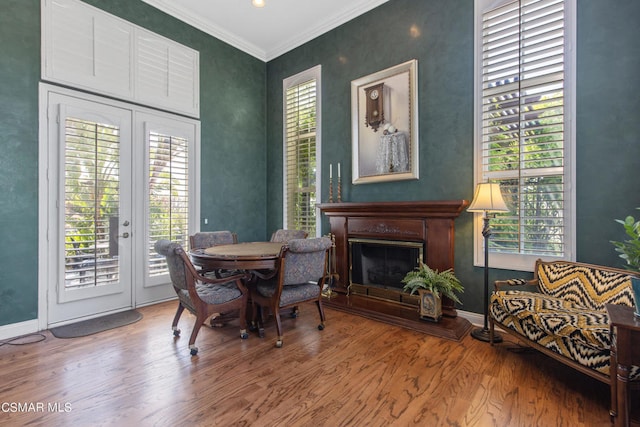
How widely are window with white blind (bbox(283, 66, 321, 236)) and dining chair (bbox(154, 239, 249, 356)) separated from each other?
200 cm

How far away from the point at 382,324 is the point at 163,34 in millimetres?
4461

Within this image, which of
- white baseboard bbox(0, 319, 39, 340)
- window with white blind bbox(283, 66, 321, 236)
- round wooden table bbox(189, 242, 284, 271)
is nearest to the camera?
round wooden table bbox(189, 242, 284, 271)

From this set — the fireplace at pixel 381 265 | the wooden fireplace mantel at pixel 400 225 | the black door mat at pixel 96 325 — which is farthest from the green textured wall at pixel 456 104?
the black door mat at pixel 96 325

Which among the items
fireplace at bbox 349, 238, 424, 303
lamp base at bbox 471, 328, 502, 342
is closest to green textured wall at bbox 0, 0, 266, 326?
fireplace at bbox 349, 238, 424, 303

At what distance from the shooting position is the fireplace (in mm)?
3500

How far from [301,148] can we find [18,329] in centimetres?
386

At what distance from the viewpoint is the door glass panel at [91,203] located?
10.5ft

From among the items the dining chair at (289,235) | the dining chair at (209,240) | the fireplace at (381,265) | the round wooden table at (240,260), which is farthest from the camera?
the dining chair at (289,235)

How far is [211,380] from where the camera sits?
2.12 m

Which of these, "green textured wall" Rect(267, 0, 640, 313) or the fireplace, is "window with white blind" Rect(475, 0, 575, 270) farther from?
the fireplace

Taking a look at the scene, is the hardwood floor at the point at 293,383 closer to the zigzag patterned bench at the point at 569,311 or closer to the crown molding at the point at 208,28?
the zigzag patterned bench at the point at 569,311

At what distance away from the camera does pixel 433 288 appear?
3012 millimetres

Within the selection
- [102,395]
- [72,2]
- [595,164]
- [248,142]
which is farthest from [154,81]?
[595,164]

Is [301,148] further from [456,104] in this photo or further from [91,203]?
[91,203]
